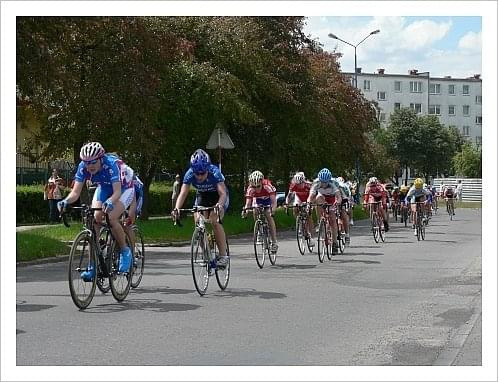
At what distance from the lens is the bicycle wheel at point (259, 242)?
16625 mm

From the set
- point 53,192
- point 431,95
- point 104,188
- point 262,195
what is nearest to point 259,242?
point 262,195

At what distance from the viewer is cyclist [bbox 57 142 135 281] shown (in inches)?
432

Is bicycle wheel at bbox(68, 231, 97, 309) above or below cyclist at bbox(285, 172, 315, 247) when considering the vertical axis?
below

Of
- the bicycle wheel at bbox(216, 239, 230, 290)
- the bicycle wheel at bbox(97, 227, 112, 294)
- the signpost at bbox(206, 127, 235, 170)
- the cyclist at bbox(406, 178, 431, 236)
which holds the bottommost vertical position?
the bicycle wheel at bbox(216, 239, 230, 290)

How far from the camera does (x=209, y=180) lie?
12.6 m

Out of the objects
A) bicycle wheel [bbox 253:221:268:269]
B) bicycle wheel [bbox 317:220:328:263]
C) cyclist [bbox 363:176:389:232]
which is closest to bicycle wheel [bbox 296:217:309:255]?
bicycle wheel [bbox 317:220:328:263]

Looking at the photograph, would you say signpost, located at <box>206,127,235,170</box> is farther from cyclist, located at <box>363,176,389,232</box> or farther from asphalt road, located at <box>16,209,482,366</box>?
asphalt road, located at <box>16,209,482,366</box>

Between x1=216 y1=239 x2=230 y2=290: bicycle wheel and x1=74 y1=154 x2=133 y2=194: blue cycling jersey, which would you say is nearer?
x1=74 y1=154 x2=133 y2=194: blue cycling jersey

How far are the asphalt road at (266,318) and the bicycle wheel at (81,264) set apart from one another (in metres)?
0.16

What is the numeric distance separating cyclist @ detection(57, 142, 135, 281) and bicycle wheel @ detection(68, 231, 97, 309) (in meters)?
0.07

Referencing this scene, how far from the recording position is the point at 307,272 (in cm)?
1608

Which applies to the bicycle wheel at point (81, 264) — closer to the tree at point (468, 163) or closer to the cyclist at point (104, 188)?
the cyclist at point (104, 188)

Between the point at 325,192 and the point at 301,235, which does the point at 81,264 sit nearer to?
the point at 325,192

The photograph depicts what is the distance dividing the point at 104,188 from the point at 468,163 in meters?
80.9
